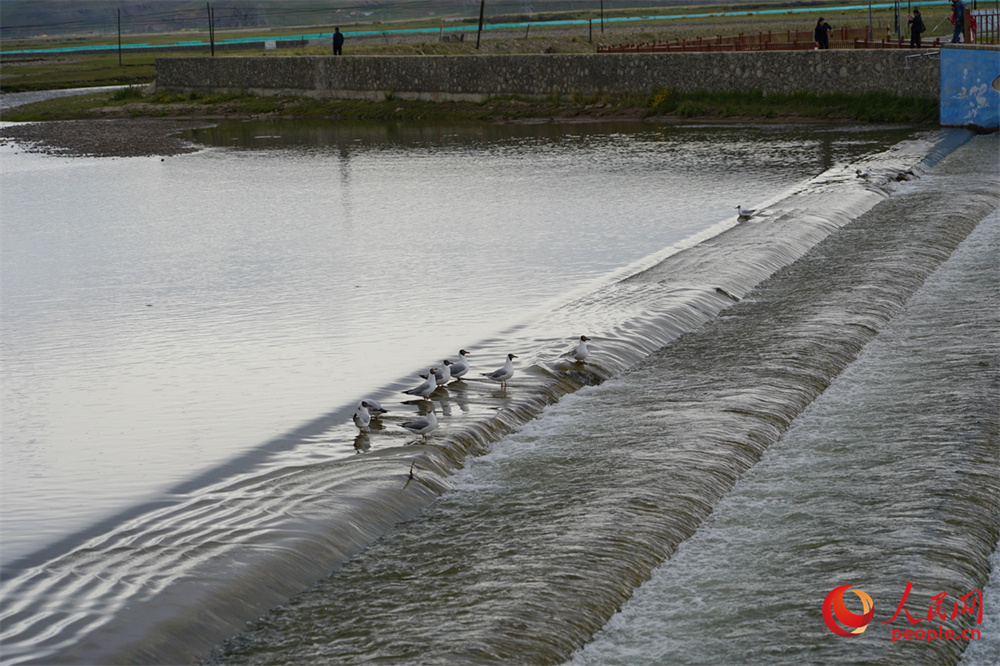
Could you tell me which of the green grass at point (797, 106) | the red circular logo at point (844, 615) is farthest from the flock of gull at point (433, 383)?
the green grass at point (797, 106)

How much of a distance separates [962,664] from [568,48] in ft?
196

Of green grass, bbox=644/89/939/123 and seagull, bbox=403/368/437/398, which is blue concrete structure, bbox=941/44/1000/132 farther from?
seagull, bbox=403/368/437/398

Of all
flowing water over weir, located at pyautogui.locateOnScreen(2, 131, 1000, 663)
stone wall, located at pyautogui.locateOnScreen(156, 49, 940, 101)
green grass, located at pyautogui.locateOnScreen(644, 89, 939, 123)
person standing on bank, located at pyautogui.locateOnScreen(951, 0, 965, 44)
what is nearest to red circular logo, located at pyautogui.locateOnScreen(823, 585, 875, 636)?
flowing water over weir, located at pyautogui.locateOnScreen(2, 131, 1000, 663)

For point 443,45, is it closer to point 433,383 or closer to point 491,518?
point 433,383

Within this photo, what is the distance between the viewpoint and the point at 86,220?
20359 mm

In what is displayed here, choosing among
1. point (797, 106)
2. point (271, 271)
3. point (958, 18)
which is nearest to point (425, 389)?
point (271, 271)

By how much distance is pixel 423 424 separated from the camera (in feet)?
29.3

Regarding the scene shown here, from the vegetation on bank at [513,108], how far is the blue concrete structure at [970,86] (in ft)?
3.68

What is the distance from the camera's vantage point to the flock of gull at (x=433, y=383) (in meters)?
8.98

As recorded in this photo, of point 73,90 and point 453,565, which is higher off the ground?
point 73,90

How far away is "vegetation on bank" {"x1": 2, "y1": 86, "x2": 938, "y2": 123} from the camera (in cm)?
3175

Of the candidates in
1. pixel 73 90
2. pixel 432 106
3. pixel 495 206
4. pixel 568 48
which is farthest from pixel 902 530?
pixel 73 90

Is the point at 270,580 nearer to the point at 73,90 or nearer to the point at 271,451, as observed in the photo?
the point at 271,451

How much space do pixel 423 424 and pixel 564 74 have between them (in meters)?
31.0
